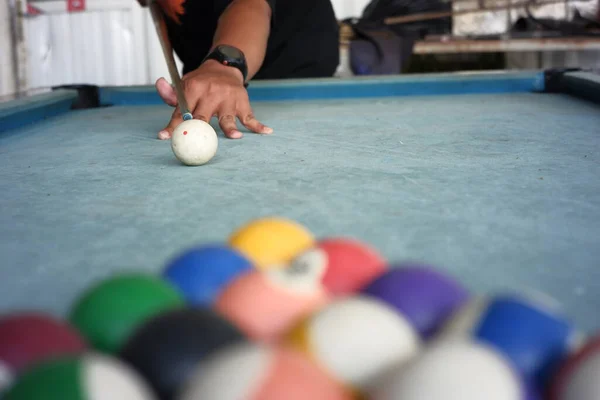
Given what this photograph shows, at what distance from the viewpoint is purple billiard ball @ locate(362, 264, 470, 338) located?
676 mm

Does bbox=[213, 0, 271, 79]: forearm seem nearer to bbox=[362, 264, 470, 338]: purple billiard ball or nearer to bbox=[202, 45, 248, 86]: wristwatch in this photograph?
bbox=[202, 45, 248, 86]: wristwatch

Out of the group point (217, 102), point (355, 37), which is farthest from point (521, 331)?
point (355, 37)

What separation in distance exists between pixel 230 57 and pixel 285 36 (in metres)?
1.17

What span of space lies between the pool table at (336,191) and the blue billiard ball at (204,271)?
14 centimetres

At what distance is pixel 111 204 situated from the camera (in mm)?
1274

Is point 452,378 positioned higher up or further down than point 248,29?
further down

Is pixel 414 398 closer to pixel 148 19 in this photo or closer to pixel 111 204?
pixel 111 204

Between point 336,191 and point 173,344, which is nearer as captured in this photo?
point 173,344

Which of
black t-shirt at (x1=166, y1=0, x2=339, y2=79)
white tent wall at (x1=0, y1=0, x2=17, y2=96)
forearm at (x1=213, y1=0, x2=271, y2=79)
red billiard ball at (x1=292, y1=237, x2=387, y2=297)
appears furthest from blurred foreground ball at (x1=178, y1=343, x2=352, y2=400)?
white tent wall at (x1=0, y1=0, x2=17, y2=96)

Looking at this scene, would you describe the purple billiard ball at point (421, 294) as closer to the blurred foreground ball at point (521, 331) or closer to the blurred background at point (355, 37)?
the blurred foreground ball at point (521, 331)

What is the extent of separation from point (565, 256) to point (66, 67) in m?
6.24

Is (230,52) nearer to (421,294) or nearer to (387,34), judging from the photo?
(421,294)

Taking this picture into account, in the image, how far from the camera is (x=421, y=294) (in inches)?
27.2

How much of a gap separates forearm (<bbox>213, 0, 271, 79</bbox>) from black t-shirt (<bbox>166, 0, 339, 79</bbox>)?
1.24ft
